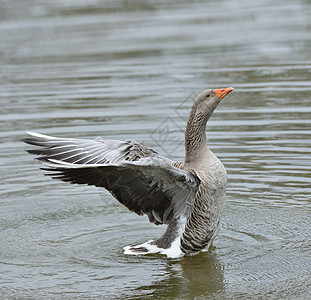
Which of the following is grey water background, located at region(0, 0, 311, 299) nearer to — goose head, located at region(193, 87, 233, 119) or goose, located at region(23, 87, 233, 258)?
goose, located at region(23, 87, 233, 258)

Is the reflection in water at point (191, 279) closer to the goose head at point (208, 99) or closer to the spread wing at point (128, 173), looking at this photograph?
the spread wing at point (128, 173)

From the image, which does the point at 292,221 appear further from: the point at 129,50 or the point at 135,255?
the point at 129,50

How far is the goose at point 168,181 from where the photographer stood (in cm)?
711

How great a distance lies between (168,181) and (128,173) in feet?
1.77

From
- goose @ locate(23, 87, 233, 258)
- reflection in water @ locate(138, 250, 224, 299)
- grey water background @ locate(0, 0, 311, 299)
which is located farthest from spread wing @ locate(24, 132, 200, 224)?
grey water background @ locate(0, 0, 311, 299)

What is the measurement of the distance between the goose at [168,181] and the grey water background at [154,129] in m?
0.26

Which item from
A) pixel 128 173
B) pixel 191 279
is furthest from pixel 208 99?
pixel 191 279

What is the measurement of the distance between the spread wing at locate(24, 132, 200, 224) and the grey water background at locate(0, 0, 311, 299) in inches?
25.4

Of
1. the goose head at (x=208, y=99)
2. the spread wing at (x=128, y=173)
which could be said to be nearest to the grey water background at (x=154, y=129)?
the spread wing at (x=128, y=173)

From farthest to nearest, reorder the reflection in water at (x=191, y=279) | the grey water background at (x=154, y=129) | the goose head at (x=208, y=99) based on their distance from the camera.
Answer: the goose head at (x=208, y=99)
the grey water background at (x=154, y=129)
the reflection in water at (x=191, y=279)

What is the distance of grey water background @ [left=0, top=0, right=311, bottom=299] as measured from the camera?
7391mm

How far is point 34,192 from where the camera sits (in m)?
9.90

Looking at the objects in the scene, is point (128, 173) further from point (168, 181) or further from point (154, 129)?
point (154, 129)

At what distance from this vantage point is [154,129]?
39.8ft
